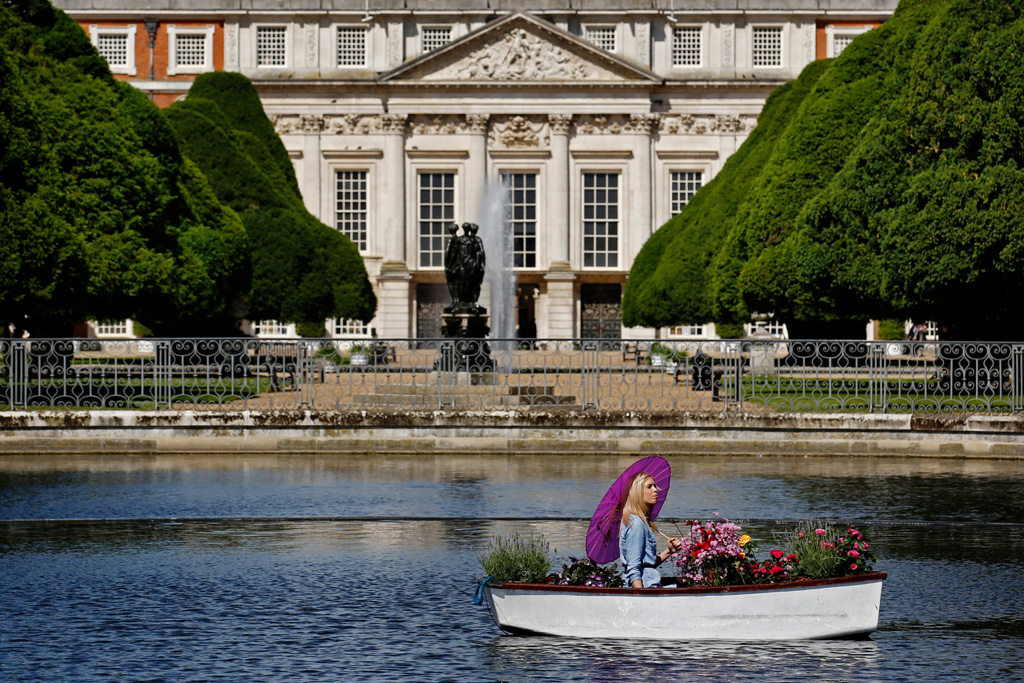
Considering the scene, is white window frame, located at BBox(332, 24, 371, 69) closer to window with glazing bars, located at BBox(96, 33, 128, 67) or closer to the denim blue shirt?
window with glazing bars, located at BBox(96, 33, 128, 67)

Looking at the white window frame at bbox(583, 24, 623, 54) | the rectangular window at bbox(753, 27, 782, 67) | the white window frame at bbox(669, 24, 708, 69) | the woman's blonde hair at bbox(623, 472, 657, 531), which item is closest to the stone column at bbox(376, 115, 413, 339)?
the white window frame at bbox(583, 24, 623, 54)

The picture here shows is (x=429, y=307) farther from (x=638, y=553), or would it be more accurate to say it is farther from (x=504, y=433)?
(x=638, y=553)

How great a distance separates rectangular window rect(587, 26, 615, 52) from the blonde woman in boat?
6469 cm

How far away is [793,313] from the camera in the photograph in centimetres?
3456

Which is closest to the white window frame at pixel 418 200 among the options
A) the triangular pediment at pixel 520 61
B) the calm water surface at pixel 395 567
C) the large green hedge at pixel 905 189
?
the triangular pediment at pixel 520 61

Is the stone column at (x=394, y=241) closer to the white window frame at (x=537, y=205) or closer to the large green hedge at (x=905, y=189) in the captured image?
the white window frame at (x=537, y=205)

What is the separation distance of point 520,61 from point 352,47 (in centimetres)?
819

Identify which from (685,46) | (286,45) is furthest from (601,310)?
(286,45)

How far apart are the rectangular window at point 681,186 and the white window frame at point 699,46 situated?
5198 millimetres

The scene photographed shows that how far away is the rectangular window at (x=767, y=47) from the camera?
232 ft

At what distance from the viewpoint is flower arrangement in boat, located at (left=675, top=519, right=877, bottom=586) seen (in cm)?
845

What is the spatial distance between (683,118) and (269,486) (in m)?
55.0

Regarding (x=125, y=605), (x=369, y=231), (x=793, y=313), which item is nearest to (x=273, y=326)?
(x=369, y=231)

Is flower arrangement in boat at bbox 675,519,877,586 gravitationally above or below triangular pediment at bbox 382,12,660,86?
below
